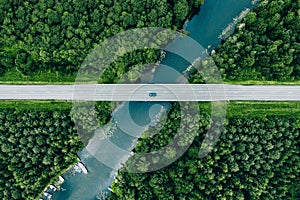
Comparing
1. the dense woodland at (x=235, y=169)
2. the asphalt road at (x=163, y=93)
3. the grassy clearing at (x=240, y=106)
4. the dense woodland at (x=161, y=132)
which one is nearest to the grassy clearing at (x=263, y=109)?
the grassy clearing at (x=240, y=106)

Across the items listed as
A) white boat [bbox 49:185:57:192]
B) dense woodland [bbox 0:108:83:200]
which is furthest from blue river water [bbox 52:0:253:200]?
dense woodland [bbox 0:108:83:200]

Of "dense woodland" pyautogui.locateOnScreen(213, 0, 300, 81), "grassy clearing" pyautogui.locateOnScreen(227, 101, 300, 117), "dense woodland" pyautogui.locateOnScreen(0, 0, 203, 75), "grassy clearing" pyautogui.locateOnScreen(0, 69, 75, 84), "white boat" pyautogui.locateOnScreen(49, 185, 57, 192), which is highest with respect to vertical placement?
"dense woodland" pyautogui.locateOnScreen(213, 0, 300, 81)

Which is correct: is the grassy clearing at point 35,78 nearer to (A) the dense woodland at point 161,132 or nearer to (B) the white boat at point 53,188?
(A) the dense woodland at point 161,132

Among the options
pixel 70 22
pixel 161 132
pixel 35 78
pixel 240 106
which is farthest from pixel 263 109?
pixel 35 78

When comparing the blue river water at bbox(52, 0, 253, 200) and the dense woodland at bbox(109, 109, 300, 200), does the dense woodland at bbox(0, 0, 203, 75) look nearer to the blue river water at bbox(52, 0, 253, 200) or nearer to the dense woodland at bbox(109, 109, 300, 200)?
the blue river water at bbox(52, 0, 253, 200)

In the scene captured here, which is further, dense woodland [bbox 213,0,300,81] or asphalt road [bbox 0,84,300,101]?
asphalt road [bbox 0,84,300,101]

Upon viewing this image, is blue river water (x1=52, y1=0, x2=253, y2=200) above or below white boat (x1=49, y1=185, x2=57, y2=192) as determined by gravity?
above

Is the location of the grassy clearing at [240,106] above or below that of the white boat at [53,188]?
above
